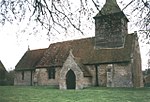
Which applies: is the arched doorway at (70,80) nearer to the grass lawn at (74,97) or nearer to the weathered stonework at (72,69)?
the weathered stonework at (72,69)

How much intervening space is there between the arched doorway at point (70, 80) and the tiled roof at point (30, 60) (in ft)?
30.1

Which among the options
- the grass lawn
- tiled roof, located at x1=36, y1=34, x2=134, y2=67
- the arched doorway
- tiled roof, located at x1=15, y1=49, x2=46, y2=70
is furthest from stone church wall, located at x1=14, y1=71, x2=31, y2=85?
the grass lawn

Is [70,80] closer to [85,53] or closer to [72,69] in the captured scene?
[72,69]

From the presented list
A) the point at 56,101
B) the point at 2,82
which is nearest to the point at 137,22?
the point at 56,101

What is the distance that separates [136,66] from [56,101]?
1973cm

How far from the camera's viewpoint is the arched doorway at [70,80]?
113ft

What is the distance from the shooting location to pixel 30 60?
44.9 metres

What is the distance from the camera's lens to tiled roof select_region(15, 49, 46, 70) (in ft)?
141

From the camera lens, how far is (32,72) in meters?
42.3

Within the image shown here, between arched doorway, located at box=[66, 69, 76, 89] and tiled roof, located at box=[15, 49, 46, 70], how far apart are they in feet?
30.1

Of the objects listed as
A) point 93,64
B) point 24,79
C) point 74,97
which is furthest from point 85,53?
point 74,97

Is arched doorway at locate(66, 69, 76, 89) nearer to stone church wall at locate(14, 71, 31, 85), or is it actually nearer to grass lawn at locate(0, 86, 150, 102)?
stone church wall at locate(14, 71, 31, 85)

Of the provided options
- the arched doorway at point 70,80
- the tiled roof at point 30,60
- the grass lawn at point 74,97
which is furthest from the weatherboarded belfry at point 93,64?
the grass lawn at point 74,97

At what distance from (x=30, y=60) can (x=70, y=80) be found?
12.4 m
